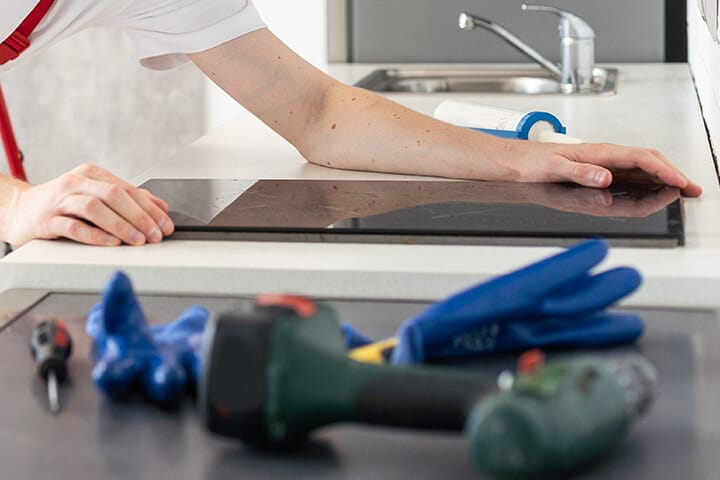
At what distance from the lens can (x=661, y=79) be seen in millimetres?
2633

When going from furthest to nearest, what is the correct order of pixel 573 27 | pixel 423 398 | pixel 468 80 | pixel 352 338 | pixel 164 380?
1. pixel 468 80
2. pixel 573 27
3. pixel 352 338
4. pixel 164 380
5. pixel 423 398

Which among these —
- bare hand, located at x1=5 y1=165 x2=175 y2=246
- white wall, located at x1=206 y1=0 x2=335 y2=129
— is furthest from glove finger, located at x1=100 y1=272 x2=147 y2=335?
white wall, located at x1=206 y1=0 x2=335 y2=129

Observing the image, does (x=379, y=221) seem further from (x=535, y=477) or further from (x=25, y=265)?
(x=535, y=477)

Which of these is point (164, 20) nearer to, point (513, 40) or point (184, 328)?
point (184, 328)

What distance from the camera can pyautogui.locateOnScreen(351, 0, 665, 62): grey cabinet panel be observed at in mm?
2934

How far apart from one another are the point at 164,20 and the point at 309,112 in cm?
26

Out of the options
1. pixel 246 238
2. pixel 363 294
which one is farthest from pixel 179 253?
pixel 363 294

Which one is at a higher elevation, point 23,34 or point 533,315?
point 23,34

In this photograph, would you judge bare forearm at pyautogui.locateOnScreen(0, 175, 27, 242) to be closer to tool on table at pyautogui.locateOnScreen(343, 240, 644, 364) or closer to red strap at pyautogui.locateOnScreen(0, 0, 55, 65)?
red strap at pyautogui.locateOnScreen(0, 0, 55, 65)

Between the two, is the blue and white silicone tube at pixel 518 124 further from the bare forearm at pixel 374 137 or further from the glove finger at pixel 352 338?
the glove finger at pixel 352 338

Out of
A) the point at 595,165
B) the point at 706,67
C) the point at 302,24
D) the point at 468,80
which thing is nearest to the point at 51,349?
the point at 595,165

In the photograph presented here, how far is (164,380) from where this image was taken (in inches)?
32.6

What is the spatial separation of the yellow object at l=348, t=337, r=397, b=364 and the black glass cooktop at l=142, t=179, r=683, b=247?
1.19ft

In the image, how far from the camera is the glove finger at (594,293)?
898 mm
